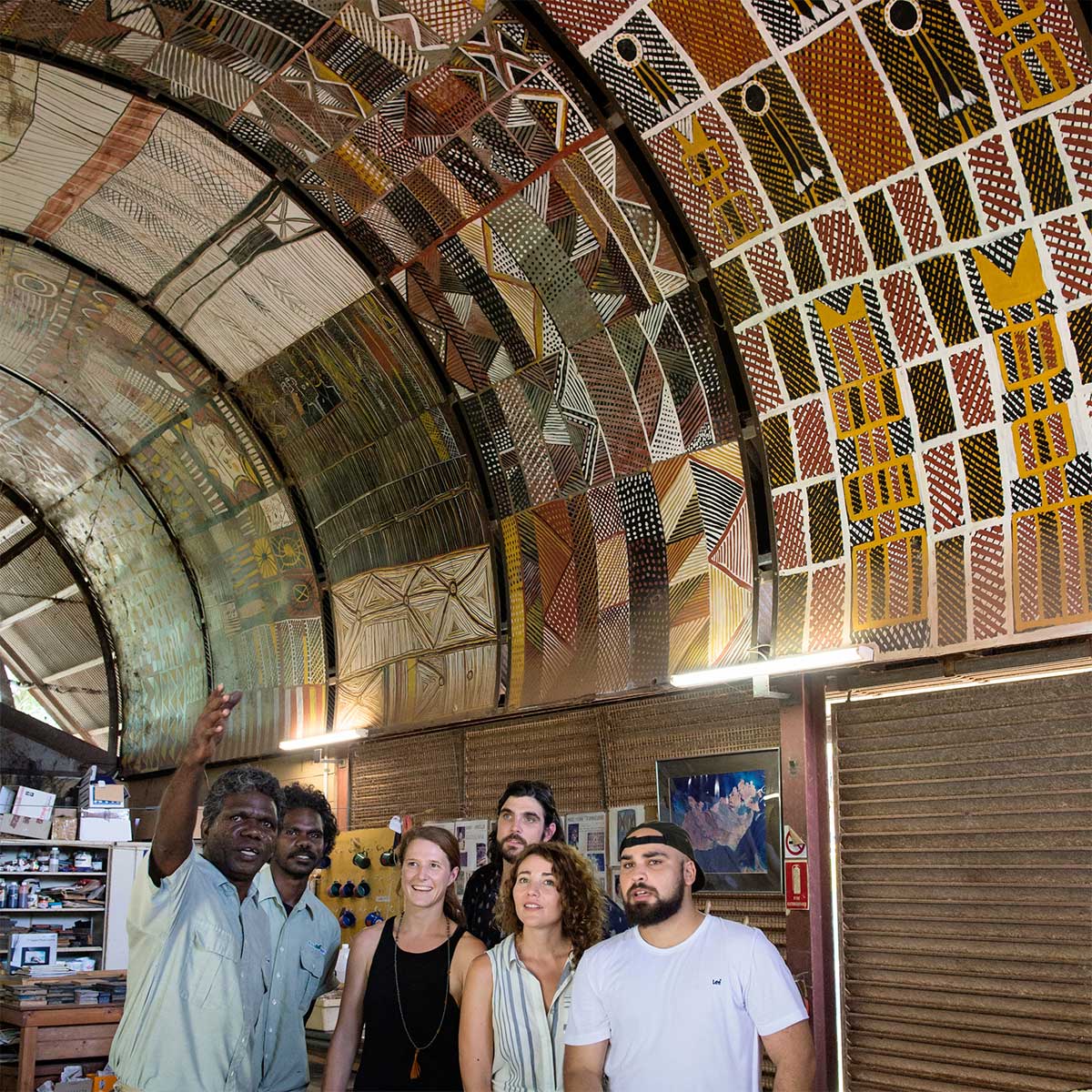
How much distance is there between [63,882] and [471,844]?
4669mm

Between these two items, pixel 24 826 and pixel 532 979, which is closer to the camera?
pixel 532 979

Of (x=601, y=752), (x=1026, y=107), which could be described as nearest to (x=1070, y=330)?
(x=1026, y=107)

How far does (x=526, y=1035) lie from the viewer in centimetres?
376

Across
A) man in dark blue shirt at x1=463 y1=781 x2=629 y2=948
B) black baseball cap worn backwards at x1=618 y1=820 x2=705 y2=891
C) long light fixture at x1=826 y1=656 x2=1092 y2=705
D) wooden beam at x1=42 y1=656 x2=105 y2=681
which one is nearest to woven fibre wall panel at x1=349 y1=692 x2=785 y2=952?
long light fixture at x1=826 y1=656 x2=1092 y2=705

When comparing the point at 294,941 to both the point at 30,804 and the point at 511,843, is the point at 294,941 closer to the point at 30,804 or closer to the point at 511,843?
the point at 511,843

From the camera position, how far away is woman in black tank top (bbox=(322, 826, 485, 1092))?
4.06 meters

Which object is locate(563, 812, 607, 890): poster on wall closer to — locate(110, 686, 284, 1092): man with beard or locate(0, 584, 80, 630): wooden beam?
locate(110, 686, 284, 1092): man with beard

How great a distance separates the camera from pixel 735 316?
608 centimetres

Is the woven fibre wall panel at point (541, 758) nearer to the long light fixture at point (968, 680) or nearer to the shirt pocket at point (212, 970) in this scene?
the long light fixture at point (968, 680)

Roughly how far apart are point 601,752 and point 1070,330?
3535 millimetres

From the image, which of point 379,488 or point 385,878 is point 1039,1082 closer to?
point 385,878

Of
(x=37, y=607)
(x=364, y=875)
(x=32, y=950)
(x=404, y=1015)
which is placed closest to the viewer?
(x=404, y=1015)

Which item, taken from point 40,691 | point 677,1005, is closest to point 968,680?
point 677,1005

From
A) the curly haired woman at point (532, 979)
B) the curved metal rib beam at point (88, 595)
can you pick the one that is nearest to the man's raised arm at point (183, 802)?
the curly haired woman at point (532, 979)
